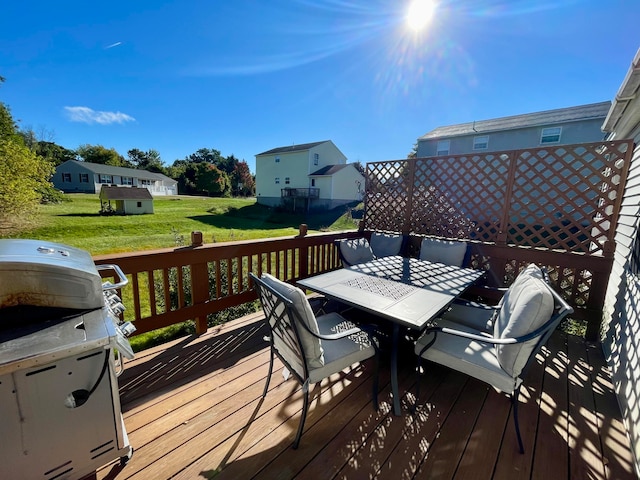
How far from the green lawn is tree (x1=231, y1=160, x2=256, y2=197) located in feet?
57.5

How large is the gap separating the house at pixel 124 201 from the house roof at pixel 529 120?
18.7 m

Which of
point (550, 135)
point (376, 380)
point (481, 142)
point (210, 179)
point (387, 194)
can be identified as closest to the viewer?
point (376, 380)

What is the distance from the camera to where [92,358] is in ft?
3.53

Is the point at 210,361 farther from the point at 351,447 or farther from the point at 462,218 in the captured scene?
the point at 462,218

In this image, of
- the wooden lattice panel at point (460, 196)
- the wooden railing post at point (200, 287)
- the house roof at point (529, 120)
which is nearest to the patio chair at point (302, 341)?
the wooden railing post at point (200, 287)

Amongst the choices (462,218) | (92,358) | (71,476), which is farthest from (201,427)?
(462,218)

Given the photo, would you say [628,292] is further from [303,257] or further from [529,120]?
[529,120]

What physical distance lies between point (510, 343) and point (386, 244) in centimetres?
283

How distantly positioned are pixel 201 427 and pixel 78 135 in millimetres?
52659

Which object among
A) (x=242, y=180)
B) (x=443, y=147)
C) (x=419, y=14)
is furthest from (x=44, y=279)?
(x=242, y=180)

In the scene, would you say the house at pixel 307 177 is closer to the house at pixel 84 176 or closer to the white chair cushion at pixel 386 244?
the house at pixel 84 176

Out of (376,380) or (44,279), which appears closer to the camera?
(44,279)

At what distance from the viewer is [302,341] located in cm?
146

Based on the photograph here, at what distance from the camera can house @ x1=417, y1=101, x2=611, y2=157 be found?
33.9 feet
